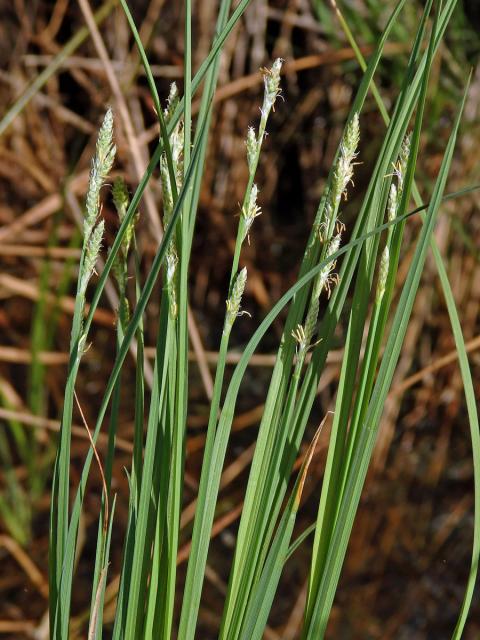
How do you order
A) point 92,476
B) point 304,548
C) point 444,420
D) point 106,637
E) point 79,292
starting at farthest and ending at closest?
1. point 444,420
2. point 92,476
3. point 304,548
4. point 106,637
5. point 79,292

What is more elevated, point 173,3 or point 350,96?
point 173,3

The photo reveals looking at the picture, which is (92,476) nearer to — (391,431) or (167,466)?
(391,431)

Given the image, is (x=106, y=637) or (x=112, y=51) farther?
Result: (x=112, y=51)

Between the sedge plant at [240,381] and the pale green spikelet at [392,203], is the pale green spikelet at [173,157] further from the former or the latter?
the pale green spikelet at [392,203]

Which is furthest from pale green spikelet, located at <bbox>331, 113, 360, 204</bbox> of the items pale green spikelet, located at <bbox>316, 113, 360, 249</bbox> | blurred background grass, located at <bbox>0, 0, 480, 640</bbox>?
blurred background grass, located at <bbox>0, 0, 480, 640</bbox>

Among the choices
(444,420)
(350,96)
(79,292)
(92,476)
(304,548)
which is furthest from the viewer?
(350,96)

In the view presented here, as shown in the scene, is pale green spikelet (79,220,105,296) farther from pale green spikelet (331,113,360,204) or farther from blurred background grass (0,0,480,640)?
blurred background grass (0,0,480,640)

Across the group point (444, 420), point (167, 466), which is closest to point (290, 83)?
point (444, 420)
